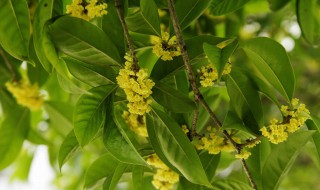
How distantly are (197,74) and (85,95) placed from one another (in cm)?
24

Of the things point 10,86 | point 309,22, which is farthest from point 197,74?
point 10,86

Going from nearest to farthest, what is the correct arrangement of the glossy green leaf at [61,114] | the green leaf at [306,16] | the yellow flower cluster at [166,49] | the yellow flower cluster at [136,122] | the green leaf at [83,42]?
1. the green leaf at [83,42]
2. the yellow flower cluster at [166,49]
3. the yellow flower cluster at [136,122]
4. the green leaf at [306,16]
5. the glossy green leaf at [61,114]

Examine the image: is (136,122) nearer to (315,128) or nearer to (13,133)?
(315,128)

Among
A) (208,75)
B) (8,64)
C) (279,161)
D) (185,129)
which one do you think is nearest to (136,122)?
(185,129)

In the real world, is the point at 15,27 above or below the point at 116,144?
above

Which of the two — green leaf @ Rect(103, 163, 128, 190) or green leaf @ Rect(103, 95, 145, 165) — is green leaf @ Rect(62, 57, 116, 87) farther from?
green leaf @ Rect(103, 163, 128, 190)

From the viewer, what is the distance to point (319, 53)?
7.42 feet

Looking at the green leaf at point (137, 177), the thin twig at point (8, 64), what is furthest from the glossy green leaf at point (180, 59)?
the thin twig at point (8, 64)

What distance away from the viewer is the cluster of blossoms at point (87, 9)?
37.3 inches

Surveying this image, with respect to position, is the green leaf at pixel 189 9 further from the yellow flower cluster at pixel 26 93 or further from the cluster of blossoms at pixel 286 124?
the yellow flower cluster at pixel 26 93

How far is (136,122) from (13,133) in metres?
0.56

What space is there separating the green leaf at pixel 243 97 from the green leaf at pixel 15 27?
1.49ft

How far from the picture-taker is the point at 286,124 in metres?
0.95

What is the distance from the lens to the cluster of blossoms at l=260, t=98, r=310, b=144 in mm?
943
